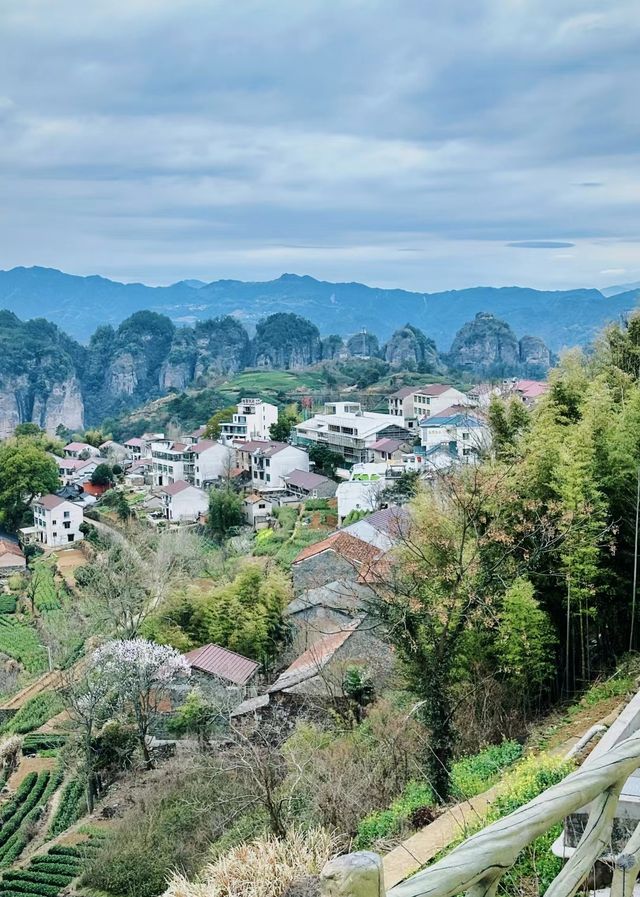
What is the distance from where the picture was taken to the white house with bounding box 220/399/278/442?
3903 centimetres

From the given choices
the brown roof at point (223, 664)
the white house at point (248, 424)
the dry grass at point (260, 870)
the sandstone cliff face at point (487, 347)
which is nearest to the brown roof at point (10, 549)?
the white house at point (248, 424)

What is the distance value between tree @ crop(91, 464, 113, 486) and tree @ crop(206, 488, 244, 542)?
44.3ft

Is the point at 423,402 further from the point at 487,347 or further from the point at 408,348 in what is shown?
the point at 487,347

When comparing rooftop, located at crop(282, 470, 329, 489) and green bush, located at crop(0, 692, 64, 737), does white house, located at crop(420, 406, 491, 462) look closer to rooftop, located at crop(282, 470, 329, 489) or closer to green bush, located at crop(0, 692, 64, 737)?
rooftop, located at crop(282, 470, 329, 489)

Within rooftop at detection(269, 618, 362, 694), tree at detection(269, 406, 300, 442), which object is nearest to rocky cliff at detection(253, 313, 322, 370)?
tree at detection(269, 406, 300, 442)

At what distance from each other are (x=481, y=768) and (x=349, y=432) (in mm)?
26398

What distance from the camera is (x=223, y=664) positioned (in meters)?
14.6

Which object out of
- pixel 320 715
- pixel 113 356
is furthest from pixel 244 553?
pixel 113 356

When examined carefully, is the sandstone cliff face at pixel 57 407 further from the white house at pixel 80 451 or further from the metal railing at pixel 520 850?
the metal railing at pixel 520 850

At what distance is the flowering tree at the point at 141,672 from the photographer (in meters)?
13.3

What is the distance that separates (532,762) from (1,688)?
17.6m

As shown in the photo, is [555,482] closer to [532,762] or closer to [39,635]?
[532,762]

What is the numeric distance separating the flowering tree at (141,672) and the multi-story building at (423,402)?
69.9 feet

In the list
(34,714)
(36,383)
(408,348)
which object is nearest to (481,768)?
(34,714)
